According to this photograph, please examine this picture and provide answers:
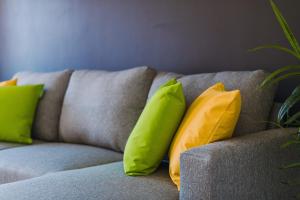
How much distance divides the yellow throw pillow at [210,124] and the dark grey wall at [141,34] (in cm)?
60

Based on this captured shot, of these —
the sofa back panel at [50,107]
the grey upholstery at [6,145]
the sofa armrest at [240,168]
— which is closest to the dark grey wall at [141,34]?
the sofa back panel at [50,107]

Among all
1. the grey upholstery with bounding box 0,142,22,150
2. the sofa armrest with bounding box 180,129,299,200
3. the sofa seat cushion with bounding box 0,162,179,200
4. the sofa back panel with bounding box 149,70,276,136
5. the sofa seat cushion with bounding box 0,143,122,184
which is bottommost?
the grey upholstery with bounding box 0,142,22,150

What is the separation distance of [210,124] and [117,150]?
0.91 m

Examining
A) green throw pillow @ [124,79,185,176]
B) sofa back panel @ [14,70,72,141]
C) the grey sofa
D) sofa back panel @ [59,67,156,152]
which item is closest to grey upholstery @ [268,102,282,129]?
the grey sofa

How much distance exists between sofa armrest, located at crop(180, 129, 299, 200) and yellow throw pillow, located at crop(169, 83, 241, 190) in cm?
7

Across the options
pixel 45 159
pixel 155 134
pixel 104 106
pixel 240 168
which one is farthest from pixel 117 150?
pixel 240 168

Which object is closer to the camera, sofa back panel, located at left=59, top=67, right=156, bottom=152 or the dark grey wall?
the dark grey wall

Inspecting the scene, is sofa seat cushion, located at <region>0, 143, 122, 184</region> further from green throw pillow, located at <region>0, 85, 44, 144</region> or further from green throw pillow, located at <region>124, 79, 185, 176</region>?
green throw pillow, located at <region>124, 79, 185, 176</region>

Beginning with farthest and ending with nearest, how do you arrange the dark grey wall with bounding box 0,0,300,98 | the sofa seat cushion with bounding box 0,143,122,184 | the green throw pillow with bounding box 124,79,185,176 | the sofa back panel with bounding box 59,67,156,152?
1. the sofa back panel with bounding box 59,67,156,152
2. the dark grey wall with bounding box 0,0,300,98
3. the sofa seat cushion with bounding box 0,143,122,184
4. the green throw pillow with bounding box 124,79,185,176

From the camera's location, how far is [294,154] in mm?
2006

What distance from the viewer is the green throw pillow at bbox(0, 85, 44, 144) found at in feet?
9.83

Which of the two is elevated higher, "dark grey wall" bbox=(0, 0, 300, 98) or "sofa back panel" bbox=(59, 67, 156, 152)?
"dark grey wall" bbox=(0, 0, 300, 98)

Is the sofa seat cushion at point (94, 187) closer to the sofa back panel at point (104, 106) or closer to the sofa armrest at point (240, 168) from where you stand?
the sofa armrest at point (240, 168)

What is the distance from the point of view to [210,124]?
1.86 meters
